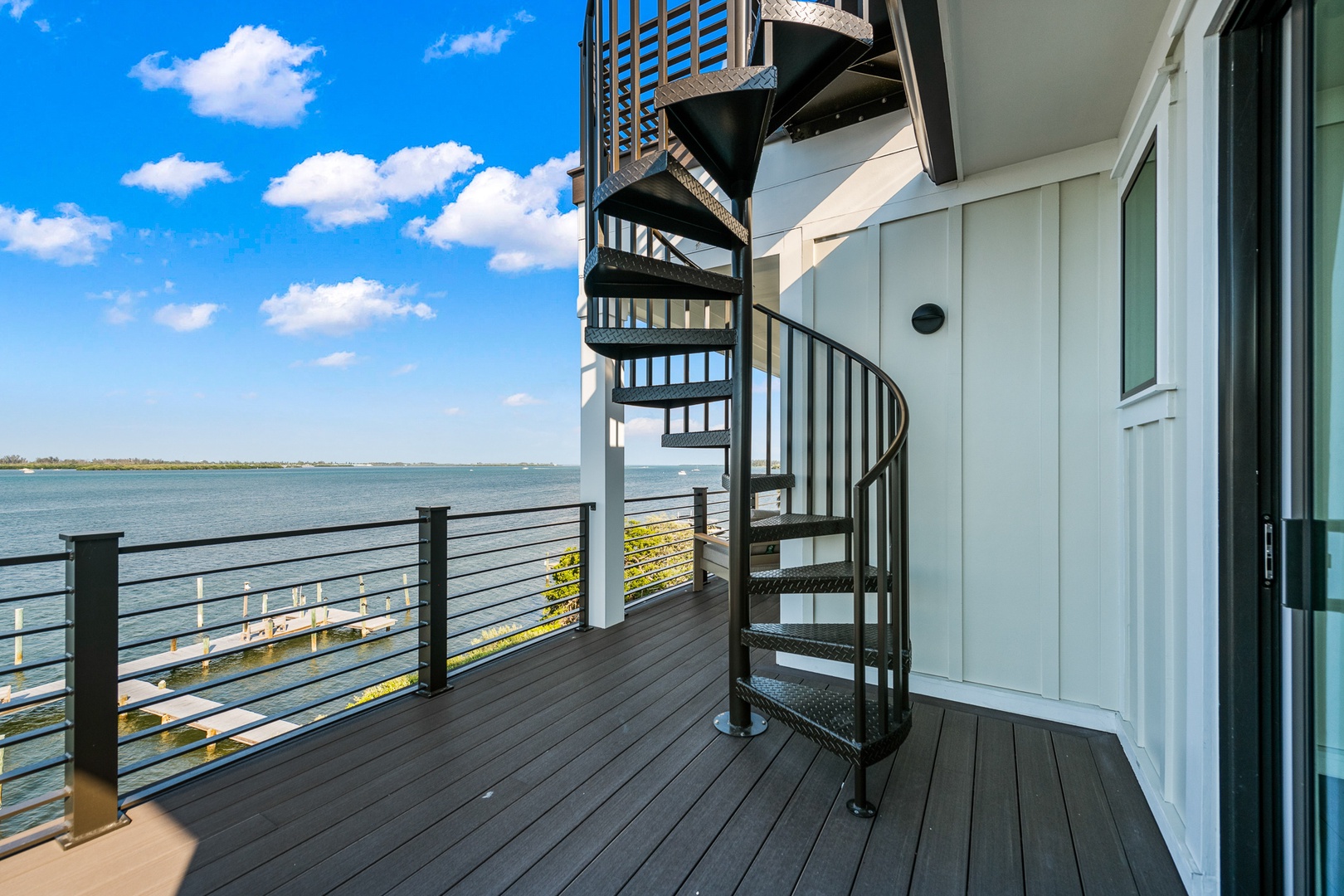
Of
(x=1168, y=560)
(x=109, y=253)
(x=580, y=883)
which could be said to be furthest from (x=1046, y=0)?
(x=109, y=253)

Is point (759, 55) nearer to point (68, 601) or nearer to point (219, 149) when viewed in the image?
point (68, 601)

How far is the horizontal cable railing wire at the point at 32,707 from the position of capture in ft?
4.91

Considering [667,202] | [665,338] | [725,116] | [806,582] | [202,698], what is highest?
[725,116]

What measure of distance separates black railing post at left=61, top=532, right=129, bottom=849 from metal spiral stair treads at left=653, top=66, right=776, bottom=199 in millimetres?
2224

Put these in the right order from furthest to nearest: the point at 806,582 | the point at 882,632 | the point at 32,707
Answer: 1. the point at 806,582
2. the point at 32,707
3. the point at 882,632

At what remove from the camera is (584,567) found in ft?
11.9

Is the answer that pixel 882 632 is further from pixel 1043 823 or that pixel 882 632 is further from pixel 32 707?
pixel 32 707

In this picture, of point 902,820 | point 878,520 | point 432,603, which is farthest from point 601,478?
point 902,820

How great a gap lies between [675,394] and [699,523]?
2428 mm

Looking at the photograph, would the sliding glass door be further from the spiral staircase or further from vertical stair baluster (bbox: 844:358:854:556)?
vertical stair baluster (bbox: 844:358:854:556)

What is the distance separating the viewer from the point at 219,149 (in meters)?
17.5

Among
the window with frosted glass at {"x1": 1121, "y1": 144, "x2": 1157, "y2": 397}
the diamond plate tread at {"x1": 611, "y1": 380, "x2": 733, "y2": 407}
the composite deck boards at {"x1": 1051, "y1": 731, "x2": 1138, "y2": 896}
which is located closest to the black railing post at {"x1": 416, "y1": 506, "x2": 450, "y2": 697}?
the diamond plate tread at {"x1": 611, "y1": 380, "x2": 733, "y2": 407}

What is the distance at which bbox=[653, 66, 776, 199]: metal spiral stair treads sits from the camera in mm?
1779

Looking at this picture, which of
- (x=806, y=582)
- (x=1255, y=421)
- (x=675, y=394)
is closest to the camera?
(x=1255, y=421)
